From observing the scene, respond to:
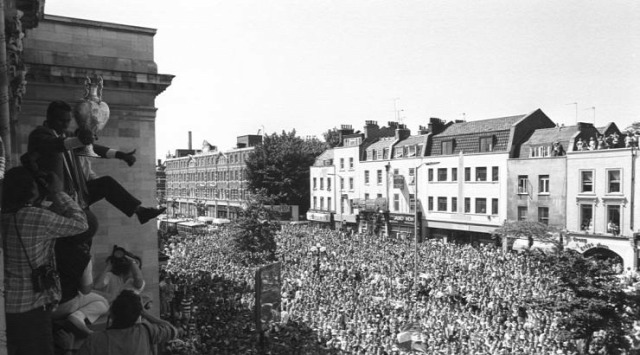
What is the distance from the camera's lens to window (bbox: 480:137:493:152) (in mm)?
40591

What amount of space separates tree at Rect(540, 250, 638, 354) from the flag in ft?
15.8

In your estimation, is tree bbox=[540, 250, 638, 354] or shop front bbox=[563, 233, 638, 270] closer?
tree bbox=[540, 250, 638, 354]

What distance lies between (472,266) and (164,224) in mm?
38634

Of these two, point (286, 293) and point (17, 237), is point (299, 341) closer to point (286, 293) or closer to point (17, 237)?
point (286, 293)

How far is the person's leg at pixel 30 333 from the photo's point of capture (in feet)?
13.0

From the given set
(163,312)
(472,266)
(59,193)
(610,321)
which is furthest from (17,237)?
(472,266)

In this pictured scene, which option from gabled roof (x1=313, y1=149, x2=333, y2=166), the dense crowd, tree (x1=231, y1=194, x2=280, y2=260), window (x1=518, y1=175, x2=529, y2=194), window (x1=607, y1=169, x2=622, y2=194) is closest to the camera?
the dense crowd

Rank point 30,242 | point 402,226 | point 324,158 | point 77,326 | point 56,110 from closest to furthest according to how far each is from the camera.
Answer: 1. point 30,242
2. point 77,326
3. point 56,110
4. point 402,226
5. point 324,158

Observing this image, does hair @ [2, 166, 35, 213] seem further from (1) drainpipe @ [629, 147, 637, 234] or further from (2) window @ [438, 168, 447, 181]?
(2) window @ [438, 168, 447, 181]

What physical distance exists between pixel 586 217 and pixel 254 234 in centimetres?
2313

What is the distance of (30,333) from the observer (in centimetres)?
403

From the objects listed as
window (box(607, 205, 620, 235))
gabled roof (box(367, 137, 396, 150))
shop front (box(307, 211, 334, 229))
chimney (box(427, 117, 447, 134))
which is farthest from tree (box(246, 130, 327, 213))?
window (box(607, 205, 620, 235))

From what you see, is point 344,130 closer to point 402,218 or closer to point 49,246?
point 402,218

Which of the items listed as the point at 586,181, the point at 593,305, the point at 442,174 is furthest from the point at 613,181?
the point at 593,305
